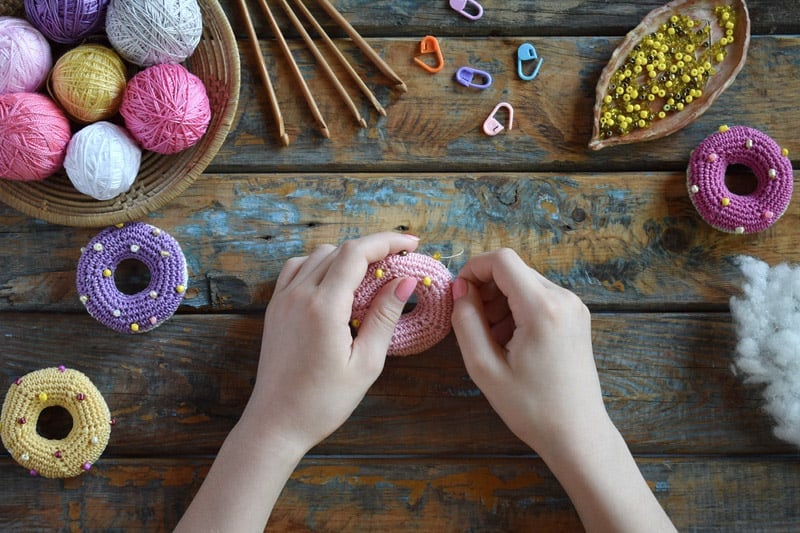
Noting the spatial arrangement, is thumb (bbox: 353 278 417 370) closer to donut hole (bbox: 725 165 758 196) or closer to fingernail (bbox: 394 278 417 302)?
fingernail (bbox: 394 278 417 302)

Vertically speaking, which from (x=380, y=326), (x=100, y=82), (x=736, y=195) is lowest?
(x=100, y=82)

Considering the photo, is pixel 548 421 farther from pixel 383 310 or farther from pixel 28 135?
pixel 28 135

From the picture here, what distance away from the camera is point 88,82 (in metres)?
0.90

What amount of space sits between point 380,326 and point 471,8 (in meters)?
0.50

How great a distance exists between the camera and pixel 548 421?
0.85 meters

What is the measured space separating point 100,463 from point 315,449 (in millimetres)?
300

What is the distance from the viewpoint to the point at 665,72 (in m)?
1.00

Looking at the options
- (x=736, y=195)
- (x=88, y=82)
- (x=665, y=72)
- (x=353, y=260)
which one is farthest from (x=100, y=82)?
(x=736, y=195)

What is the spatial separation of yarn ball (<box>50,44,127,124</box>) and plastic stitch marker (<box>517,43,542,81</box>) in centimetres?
56

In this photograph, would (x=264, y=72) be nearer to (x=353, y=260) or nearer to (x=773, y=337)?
(x=353, y=260)

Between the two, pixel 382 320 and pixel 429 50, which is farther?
pixel 429 50

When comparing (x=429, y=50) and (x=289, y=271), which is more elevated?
(x=429, y=50)

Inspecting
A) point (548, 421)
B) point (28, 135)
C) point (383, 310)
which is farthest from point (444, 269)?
point (28, 135)

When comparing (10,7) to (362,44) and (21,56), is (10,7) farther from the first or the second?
(362,44)
